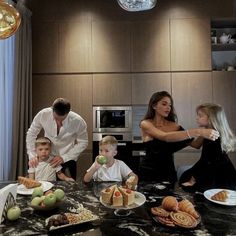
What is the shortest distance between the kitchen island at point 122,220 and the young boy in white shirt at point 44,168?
2.38ft

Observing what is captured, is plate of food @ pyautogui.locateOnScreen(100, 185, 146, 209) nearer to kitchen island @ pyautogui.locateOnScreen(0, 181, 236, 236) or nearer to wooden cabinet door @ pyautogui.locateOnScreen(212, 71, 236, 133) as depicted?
kitchen island @ pyautogui.locateOnScreen(0, 181, 236, 236)

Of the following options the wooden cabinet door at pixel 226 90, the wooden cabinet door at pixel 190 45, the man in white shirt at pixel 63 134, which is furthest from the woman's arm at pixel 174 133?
the wooden cabinet door at pixel 226 90

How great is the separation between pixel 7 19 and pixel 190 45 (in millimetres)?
2633

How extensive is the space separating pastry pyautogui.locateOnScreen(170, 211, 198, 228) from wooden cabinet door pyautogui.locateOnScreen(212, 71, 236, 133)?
2752 millimetres

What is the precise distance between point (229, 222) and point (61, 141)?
181 cm

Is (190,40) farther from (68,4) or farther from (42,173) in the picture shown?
(42,173)

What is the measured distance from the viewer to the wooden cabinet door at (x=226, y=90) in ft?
11.6

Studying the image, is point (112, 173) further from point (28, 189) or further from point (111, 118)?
point (111, 118)

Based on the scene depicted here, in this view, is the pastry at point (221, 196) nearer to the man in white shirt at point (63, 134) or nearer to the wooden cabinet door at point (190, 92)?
the man in white shirt at point (63, 134)

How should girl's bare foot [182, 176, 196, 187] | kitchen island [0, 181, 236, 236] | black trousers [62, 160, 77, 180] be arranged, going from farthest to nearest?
black trousers [62, 160, 77, 180] → girl's bare foot [182, 176, 196, 187] → kitchen island [0, 181, 236, 236]

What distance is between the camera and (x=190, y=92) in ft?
11.7

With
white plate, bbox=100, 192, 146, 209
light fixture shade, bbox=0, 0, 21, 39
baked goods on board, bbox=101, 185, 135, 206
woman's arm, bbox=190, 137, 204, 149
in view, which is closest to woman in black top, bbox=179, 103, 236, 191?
woman's arm, bbox=190, 137, 204, 149

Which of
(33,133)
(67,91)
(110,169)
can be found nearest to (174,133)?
(110,169)

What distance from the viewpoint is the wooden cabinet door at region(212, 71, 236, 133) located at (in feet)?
11.6
